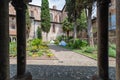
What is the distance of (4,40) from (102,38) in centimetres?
316

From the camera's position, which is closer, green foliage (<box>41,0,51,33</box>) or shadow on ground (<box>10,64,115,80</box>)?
shadow on ground (<box>10,64,115,80</box>)

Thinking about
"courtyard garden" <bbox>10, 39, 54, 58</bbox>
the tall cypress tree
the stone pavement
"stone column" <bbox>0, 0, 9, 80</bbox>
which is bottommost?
the stone pavement

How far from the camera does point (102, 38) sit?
22.6ft

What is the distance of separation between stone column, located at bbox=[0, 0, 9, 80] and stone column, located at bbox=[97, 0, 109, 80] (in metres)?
3.02

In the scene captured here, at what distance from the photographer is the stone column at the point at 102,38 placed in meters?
6.80

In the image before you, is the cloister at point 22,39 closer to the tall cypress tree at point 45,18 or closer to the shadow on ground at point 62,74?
the shadow on ground at point 62,74

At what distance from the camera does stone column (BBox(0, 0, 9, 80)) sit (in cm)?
475

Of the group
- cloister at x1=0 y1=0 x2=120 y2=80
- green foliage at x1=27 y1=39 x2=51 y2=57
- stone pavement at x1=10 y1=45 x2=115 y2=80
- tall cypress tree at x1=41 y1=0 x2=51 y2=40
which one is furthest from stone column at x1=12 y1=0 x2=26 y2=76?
tall cypress tree at x1=41 y1=0 x2=51 y2=40

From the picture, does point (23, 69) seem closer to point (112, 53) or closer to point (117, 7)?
point (117, 7)

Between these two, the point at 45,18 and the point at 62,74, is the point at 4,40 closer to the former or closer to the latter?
the point at 62,74

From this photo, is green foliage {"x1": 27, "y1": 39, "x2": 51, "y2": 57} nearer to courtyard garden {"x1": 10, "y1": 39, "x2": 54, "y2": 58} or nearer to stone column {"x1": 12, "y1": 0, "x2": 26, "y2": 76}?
courtyard garden {"x1": 10, "y1": 39, "x2": 54, "y2": 58}

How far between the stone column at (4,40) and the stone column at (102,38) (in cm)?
302

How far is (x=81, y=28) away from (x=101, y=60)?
40.7m

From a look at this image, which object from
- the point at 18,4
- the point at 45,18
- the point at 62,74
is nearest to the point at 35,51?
the point at 62,74
